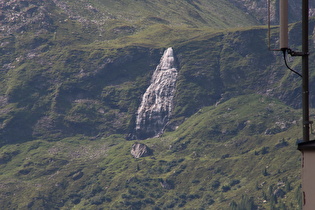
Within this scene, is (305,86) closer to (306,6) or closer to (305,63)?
(305,63)

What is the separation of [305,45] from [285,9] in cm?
184

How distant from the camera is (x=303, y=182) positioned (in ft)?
86.6

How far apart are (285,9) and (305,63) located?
2671mm

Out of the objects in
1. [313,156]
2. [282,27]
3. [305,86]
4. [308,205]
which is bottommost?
[308,205]

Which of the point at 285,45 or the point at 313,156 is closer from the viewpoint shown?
the point at 313,156

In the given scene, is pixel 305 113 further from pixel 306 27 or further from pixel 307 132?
pixel 306 27

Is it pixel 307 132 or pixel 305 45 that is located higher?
pixel 305 45

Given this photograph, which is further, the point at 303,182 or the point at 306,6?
the point at 306,6

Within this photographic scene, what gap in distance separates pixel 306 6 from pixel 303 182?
820 centimetres

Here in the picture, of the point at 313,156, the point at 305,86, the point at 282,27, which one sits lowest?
the point at 313,156

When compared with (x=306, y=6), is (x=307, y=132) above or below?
below

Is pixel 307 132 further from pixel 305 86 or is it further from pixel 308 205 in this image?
pixel 308 205

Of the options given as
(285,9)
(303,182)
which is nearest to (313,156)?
(303,182)

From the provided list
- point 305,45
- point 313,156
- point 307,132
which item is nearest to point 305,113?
point 307,132
